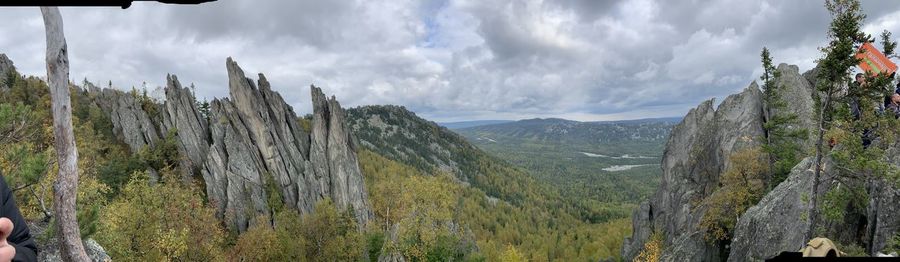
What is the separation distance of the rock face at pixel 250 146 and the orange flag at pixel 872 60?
201ft

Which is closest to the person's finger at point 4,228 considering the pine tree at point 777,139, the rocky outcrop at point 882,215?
the rocky outcrop at point 882,215

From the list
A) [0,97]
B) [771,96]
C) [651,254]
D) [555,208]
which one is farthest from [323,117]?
[555,208]

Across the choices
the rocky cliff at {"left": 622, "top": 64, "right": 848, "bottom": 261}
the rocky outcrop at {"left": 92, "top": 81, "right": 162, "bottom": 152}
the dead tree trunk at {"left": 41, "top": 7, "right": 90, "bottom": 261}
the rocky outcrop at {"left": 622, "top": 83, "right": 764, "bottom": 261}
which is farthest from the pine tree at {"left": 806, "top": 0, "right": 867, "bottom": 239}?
the rocky outcrop at {"left": 92, "top": 81, "right": 162, "bottom": 152}

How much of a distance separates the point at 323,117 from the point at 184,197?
3864 centimetres

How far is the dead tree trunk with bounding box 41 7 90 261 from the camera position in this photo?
11.5m

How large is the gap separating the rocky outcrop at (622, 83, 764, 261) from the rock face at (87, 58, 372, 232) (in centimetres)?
4410

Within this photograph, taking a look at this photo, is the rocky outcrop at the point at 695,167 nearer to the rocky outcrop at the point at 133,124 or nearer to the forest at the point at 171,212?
the forest at the point at 171,212

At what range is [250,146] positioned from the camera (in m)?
67.6

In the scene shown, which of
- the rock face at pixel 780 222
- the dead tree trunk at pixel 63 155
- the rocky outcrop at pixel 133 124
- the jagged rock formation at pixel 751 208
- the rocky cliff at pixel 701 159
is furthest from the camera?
the rocky outcrop at pixel 133 124

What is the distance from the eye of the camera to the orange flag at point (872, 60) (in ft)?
61.2

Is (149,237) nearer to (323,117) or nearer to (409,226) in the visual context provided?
(409,226)

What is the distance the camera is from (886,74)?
696 inches

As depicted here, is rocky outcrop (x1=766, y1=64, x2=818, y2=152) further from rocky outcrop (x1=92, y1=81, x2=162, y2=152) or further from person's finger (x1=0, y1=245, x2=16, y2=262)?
rocky outcrop (x1=92, y1=81, x2=162, y2=152)

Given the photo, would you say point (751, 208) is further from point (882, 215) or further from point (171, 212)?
point (171, 212)
